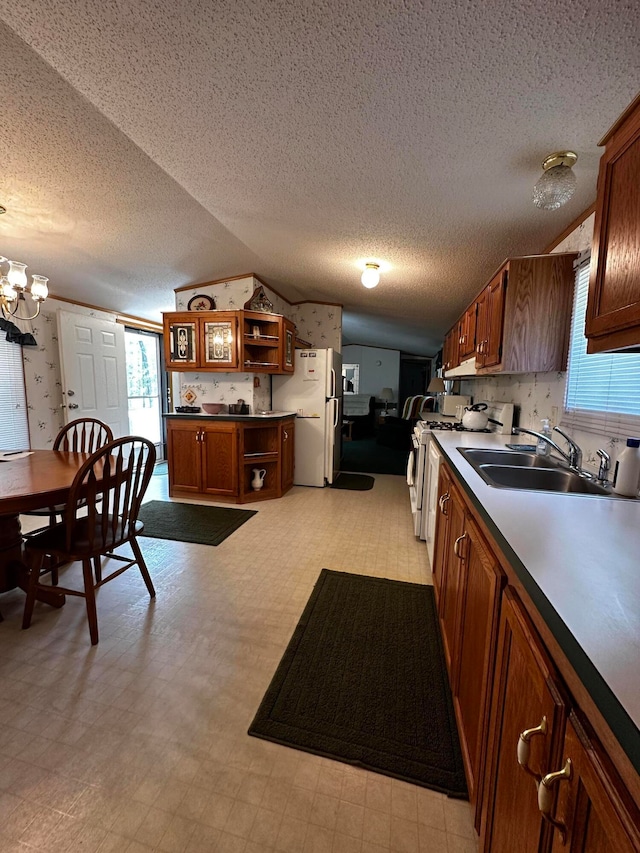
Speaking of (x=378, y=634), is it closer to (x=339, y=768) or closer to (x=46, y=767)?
(x=339, y=768)

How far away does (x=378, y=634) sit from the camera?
1.84m

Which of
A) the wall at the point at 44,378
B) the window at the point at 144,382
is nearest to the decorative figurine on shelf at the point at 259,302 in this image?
the wall at the point at 44,378

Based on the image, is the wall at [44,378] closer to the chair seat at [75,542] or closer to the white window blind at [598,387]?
the chair seat at [75,542]

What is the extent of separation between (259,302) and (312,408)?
55.5 inches

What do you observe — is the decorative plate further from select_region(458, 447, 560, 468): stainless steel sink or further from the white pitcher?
select_region(458, 447, 560, 468): stainless steel sink

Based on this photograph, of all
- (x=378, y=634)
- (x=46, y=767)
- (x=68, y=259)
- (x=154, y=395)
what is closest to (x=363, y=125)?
(x=378, y=634)

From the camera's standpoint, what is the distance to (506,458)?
1980 millimetres

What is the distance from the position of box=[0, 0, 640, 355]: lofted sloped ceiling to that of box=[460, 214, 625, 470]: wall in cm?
16

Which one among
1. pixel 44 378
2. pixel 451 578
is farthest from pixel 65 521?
pixel 44 378

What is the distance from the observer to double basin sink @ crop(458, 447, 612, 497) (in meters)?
1.48

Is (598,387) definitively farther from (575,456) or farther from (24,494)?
(24,494)

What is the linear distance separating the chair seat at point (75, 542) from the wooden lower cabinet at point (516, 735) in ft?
5.59

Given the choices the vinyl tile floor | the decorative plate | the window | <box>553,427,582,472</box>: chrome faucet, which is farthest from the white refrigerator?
→ <box>553,427,582,472</box>: chrome faucet

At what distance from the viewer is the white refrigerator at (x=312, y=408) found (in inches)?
175
